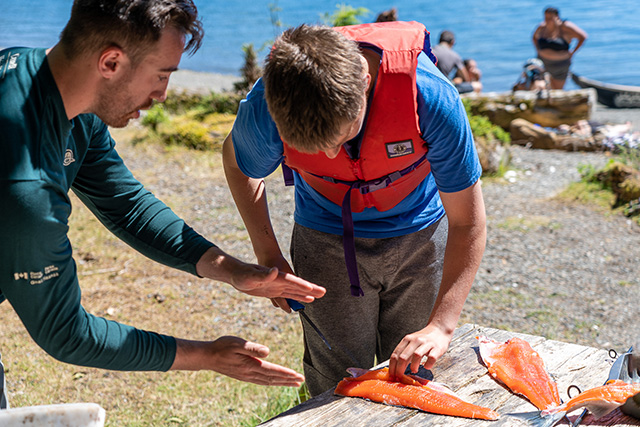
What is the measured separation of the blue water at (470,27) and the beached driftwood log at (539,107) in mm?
7302

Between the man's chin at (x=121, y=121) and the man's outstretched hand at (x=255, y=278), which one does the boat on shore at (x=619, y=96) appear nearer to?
the man's outstretched hand at (x=255, y=278)

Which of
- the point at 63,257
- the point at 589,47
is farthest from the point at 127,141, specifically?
the point at 589,47

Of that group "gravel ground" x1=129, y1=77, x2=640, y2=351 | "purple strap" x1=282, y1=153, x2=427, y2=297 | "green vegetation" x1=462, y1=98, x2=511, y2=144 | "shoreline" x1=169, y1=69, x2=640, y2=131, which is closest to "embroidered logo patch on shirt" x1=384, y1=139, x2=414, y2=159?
"purple strap" x1=282, y1=153, x2=427, y2=297

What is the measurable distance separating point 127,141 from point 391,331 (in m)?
7.46

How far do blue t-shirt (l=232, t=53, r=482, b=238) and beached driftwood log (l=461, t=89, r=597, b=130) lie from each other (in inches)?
315

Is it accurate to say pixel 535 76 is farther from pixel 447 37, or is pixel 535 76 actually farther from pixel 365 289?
pixel 365 289

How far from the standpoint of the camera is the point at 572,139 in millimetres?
9500

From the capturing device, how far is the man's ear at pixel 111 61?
1.72 metres

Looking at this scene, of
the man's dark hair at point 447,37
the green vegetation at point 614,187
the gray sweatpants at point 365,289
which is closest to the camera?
the gray sweatpants at point 365,289

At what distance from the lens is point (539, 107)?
1023 cm

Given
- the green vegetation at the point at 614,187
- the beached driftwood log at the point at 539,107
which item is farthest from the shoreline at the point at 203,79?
the green vegetation at the point at 614,187

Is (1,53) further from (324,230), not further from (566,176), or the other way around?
(566,176)

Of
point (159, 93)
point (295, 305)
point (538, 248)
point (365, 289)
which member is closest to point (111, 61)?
point (159, 93)

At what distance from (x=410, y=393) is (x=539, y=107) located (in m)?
9.02
